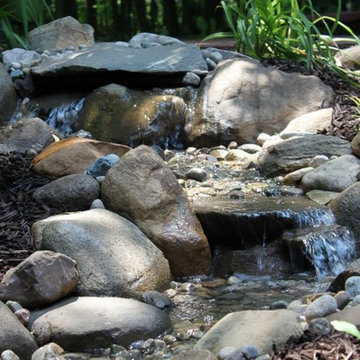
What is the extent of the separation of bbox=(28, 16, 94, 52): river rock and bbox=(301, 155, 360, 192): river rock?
416cm

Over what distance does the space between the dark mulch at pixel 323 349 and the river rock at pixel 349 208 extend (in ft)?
6.79

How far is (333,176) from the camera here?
5.66 meters

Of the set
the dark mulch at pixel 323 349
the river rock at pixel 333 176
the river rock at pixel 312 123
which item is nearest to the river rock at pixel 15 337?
the dark mulch at pixel 323 349

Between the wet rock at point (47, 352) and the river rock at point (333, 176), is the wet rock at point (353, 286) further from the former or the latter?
the river rock at point (333, 176)

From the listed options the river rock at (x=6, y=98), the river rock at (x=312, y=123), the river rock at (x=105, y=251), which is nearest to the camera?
the river rock at (x=105, y=251)

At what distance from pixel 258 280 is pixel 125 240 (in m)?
0.81

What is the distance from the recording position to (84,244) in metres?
4.36

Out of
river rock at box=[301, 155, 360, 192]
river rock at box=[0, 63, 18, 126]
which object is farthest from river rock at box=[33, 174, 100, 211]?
river rock at box=[0, 63, 18, 126]

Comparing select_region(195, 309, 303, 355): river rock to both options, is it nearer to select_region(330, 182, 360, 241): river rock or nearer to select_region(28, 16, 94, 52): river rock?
select_region(330, 182, 360, 241): river rock

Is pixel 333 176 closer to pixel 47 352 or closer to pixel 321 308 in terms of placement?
pixel 321 308

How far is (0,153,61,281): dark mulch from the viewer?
4.50 m

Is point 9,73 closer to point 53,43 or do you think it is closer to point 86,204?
point 53,43

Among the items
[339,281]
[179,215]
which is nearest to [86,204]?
[179,215]

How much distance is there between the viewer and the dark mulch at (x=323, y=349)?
2.84 metres
